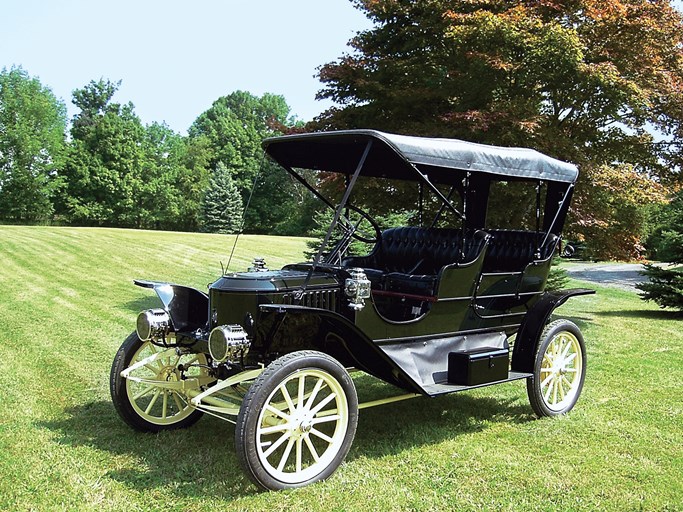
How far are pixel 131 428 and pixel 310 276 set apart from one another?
173 cm

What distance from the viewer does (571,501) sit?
3.57 meters

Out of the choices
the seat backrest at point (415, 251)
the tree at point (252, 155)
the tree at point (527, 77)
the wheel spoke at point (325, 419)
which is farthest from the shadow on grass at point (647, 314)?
the tree at point (252, 155)

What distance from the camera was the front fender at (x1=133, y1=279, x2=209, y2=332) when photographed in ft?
14.6

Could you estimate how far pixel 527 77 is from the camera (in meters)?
8.27

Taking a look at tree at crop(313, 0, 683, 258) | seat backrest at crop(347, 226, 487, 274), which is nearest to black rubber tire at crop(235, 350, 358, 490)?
seat backrest at crop(347, 226, 487, 274)

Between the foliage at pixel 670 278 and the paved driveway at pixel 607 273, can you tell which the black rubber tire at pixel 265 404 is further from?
the paved driveway at pixel 607 273

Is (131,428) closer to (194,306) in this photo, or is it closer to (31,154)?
(194,306)

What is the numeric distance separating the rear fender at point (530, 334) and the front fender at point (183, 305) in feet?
7.72

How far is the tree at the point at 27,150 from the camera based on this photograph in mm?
37469

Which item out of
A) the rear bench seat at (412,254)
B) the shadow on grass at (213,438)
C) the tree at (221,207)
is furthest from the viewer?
the tree at (221,207)

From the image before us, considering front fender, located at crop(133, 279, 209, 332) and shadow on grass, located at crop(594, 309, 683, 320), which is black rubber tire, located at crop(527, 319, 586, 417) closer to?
front fender, located at crop(133, 279, 209, 332)

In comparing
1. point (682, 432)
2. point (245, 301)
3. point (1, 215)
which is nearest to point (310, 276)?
point (245, 301)

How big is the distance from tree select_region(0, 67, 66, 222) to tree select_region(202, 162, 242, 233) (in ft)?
29.3

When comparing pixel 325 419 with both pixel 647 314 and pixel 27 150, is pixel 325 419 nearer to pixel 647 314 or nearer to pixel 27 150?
pixel 647 314
